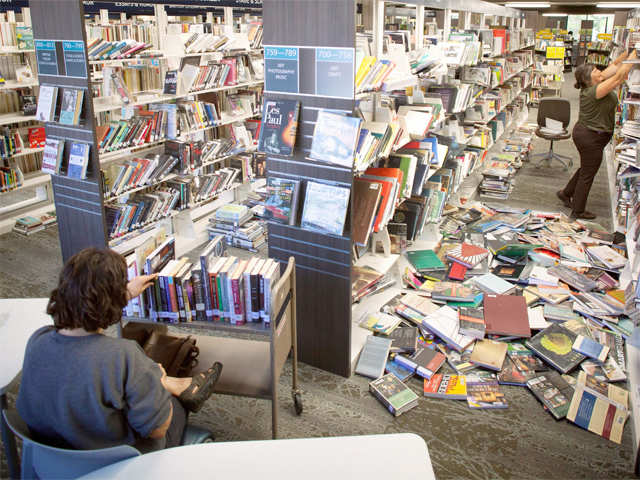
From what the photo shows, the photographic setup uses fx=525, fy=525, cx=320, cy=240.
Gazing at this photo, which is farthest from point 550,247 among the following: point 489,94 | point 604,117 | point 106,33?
point 106,33

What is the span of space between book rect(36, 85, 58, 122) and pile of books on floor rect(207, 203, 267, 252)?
183 cm

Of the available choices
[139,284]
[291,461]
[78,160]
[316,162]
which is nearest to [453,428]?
[291,461]

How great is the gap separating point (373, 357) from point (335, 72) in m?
1.77

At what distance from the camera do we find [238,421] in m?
2.92

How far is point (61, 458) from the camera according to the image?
1598 millimetres

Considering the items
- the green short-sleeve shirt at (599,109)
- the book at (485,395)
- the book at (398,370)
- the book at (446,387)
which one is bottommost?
the book at (485,395)

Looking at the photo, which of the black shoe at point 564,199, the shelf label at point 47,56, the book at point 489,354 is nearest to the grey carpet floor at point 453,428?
the book at point 489,354

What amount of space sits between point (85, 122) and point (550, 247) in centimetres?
413

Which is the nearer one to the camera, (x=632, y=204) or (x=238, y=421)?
(x=238, y=421)

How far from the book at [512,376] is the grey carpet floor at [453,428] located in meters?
0.04

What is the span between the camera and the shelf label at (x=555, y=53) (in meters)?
14.1

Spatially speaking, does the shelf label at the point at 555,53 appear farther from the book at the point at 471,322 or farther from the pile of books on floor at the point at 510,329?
the book at the point at 471,322

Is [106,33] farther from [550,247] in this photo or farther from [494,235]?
[550,247]

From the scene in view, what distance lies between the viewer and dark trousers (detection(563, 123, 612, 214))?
574 cm
